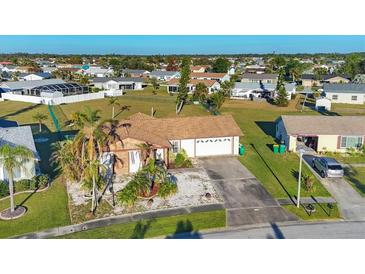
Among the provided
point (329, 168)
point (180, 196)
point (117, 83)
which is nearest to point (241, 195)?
point (180, 196)

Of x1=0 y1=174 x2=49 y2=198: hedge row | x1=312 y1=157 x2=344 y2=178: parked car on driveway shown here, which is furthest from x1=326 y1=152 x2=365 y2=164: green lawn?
x1=0 y1=174 x2=49 y2=198: hedge row

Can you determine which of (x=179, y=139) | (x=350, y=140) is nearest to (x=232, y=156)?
(x=179, y=139)

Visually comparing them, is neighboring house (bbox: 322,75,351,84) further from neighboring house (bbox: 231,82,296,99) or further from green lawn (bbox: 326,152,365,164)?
green lawn (bbox: 326,152,365,164)

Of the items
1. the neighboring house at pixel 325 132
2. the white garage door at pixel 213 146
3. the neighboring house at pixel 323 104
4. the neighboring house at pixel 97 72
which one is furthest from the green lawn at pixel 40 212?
the neighboring house at pixel 97 72

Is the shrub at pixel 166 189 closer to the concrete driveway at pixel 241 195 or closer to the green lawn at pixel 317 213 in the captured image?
the concrete driveway at pixel 241 195

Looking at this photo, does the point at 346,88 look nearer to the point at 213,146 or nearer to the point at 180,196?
the point at 213,146

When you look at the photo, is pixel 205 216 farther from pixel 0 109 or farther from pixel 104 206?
pixel 0 109
